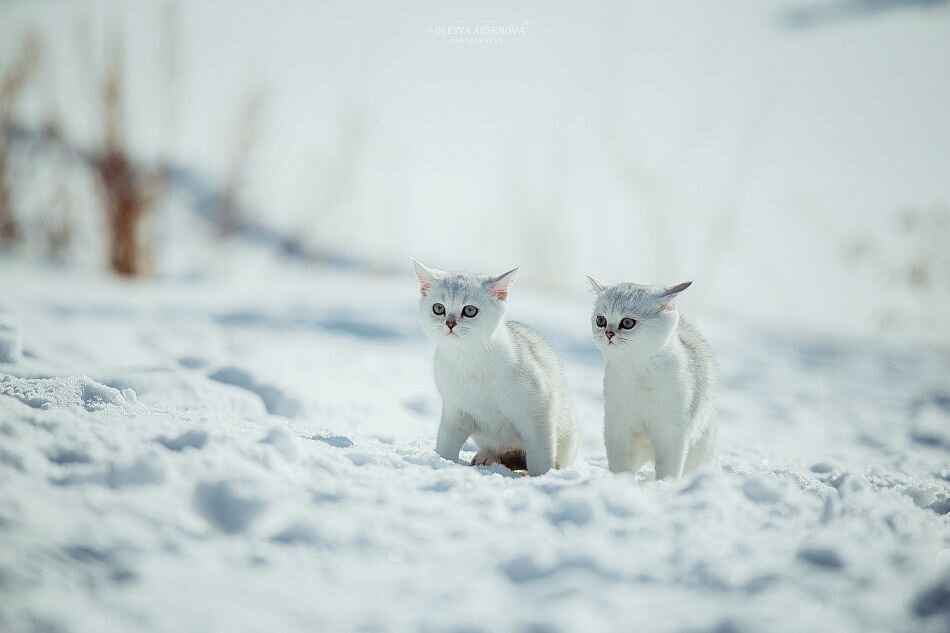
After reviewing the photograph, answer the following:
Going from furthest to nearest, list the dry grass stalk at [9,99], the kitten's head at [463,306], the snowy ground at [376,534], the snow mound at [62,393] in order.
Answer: the dry grass stalk at [9,99], the kitten's head at [463,306], the snow mound at [62,393], the snowy ground at [376,534]

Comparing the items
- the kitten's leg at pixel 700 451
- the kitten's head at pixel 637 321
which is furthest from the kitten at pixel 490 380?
the kitten's leg at pixel 700 451

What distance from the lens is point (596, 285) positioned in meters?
2.39

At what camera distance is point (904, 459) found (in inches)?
134

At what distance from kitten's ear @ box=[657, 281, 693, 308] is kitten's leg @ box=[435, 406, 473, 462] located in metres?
0.80

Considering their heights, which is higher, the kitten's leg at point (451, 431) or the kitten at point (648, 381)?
the kitten at point (648, 381)

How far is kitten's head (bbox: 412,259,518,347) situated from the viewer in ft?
7.27

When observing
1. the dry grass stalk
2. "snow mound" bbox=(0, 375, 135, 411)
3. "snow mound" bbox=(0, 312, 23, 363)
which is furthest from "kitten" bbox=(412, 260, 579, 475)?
the dry grass stalk

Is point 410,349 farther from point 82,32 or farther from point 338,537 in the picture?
point 82,32

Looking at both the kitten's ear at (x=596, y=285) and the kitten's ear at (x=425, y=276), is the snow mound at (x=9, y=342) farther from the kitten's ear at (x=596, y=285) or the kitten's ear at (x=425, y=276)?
the kitten's ear at (x=596, y=285)

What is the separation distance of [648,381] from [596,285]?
1.47 ft

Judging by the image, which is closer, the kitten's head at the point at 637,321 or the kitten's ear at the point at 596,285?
the kitten's head at the point at 637,321

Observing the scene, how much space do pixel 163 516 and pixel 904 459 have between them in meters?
3.66

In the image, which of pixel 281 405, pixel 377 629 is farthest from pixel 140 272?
Result: pixel 377 629

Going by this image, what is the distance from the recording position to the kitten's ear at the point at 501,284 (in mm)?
2330
